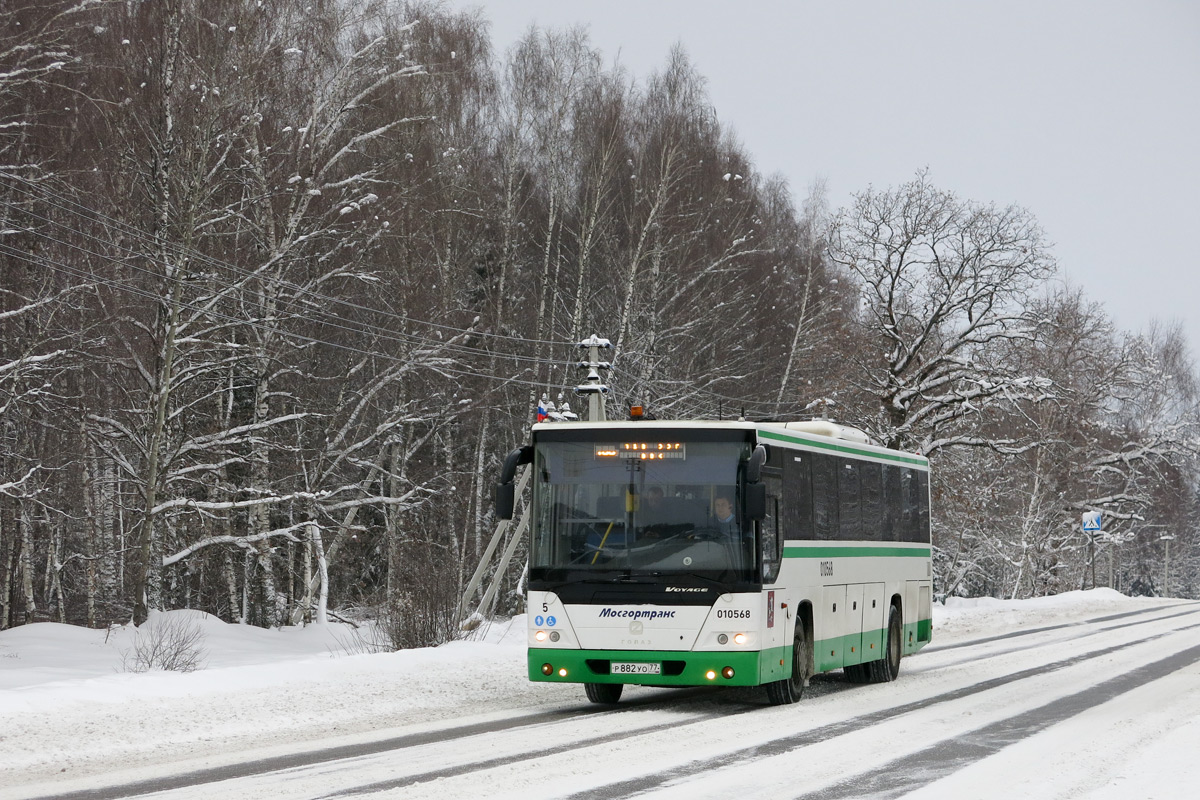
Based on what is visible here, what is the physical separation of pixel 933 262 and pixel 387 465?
16908 millimetres

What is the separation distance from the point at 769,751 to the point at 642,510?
3.62 meters

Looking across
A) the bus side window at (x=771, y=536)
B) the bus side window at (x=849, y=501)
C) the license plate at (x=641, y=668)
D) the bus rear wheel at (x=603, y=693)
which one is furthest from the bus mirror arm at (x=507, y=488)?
the bus side window at (x=849, y=501)

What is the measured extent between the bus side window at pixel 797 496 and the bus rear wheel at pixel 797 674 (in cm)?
98

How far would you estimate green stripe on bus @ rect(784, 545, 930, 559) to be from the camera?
51.5 feet

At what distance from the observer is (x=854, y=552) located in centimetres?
1781

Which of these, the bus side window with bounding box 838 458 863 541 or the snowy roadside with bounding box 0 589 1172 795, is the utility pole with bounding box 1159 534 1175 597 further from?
the snowy roadside with bounding box 0 589 1172 795

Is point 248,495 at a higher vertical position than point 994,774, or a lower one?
higher

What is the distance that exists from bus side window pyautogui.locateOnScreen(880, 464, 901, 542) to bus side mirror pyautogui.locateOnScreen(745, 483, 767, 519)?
5.32 m

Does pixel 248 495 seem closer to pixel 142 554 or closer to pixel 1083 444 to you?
pixel 142 554

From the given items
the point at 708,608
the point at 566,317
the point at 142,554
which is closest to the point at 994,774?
the point at 708,608

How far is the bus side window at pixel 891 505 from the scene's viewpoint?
63.0ft

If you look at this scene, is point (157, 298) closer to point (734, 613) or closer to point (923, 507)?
point (923, 507)

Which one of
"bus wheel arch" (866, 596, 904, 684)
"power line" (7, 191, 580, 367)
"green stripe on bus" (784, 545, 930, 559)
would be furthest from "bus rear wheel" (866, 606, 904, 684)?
"power line" (7, 191, 580, 367)

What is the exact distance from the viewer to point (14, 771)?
399 inches
